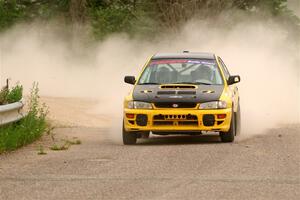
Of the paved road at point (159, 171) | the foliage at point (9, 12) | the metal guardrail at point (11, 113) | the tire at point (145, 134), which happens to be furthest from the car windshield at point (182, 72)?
the foliage at point (9, 12)

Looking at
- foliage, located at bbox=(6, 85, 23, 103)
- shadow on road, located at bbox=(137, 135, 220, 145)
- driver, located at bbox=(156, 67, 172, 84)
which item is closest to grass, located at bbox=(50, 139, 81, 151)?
shadow on road, located at bbox=(137, 135, 220, 145)

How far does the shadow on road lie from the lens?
17.3 meters

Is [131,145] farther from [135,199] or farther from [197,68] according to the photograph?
[135,199]

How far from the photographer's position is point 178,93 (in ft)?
54.7

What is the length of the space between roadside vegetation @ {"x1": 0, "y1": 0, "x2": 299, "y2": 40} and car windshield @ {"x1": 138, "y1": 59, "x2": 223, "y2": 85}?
26.1m

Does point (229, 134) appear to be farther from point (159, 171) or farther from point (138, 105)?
point (159, 171)

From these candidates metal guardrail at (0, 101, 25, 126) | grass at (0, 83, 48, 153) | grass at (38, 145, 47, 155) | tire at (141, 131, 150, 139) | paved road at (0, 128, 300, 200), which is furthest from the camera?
tire at (141, 131, 150, 139)

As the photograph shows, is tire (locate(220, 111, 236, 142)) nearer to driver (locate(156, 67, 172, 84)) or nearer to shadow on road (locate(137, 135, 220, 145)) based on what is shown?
shadow on road (locate(137, 135, 220, 145))

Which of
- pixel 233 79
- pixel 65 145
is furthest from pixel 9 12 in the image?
pixel 65 145

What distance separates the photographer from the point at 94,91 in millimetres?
38312

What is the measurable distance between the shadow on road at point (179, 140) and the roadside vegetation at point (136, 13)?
2568 centimetres

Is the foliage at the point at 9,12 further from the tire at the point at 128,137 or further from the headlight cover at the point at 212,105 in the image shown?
the headlight cover at the point at 212,105

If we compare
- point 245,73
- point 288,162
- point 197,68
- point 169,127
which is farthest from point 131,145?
point 245,73

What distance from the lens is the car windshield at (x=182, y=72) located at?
17656mm
